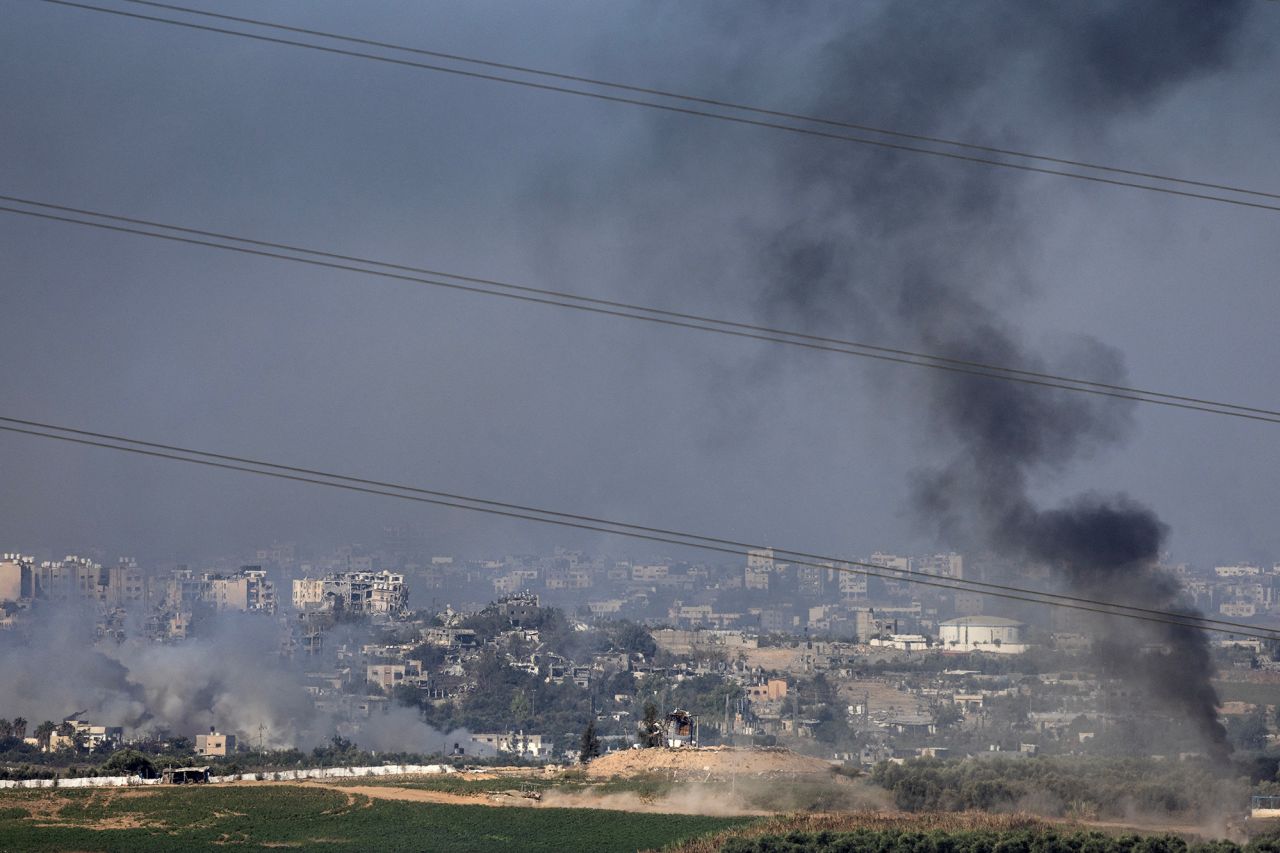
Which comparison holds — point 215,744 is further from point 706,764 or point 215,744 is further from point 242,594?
point 242,594

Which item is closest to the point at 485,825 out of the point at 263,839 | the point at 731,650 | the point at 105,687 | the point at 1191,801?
the point at 263,839

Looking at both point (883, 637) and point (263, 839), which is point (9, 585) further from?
point (263, 839)

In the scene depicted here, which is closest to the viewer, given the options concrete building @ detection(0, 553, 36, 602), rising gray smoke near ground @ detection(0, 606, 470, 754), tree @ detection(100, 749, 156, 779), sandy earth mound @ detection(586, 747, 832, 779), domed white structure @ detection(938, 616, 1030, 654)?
sandy earth mound @ detection(586, 747, 832, 779)

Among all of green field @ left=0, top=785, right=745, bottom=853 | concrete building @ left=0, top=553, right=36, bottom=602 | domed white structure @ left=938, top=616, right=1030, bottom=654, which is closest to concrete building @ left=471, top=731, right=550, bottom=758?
domed white structure @ left=938, top=616, right=1030, bottom=654

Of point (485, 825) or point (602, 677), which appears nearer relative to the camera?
point (485, 825)

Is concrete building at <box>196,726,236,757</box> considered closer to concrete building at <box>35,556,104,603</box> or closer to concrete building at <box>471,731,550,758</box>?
concrete building at <box>471,731,550,758</box>

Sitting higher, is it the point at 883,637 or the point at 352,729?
the point at 883,637

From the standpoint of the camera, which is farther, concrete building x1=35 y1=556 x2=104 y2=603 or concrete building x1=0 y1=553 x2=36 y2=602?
concrete building x1=35 y1=556 x2=104 y2=603
